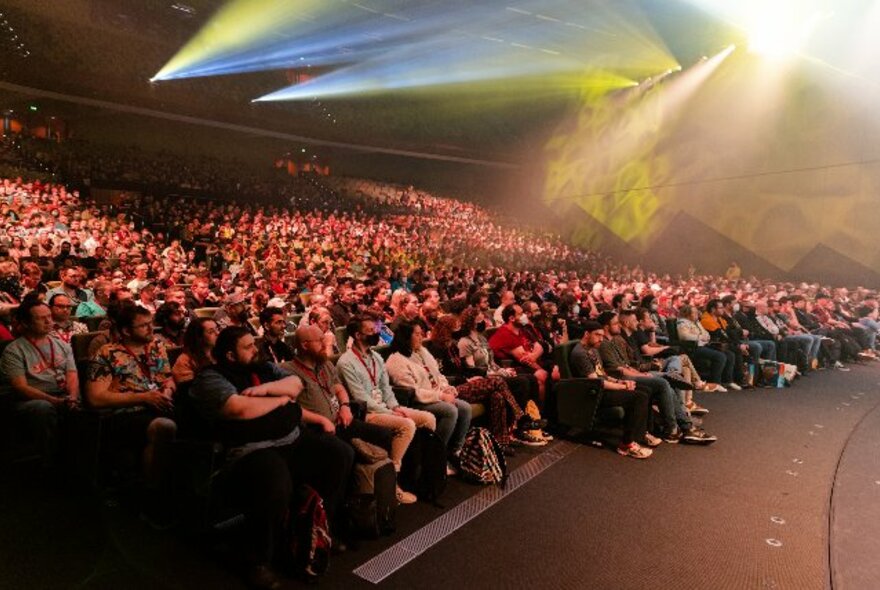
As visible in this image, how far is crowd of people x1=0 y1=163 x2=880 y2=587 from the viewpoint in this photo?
2766 millimetres

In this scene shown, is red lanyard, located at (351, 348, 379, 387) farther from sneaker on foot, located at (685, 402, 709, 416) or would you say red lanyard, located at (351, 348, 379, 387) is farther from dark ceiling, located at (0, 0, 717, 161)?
dark ceiling, located at (0, 0, 717, 161)

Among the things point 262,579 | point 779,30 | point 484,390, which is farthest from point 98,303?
point 779,30

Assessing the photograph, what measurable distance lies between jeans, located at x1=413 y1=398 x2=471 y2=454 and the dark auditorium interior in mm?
22

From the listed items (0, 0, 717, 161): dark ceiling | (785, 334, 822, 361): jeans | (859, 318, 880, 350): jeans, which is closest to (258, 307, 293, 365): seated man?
(785, 334, 822, 361): jeans

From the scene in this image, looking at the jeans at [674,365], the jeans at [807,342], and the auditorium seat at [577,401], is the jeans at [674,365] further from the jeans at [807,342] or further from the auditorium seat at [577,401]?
the jeans at [807,342]

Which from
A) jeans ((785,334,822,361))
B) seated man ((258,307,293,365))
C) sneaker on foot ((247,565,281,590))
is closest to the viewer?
sneaker on foot ((247,565,281,590))

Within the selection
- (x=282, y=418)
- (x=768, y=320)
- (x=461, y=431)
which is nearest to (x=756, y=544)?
(x=461, y=431)

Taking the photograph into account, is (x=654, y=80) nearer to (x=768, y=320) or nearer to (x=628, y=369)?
(x=768, y=320)

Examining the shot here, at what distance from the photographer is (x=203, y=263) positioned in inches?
490

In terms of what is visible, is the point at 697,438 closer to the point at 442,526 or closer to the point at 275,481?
the point at 442,526

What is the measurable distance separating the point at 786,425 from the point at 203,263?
36.6ft

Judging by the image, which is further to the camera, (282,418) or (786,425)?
(786,425)

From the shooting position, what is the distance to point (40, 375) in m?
3.52

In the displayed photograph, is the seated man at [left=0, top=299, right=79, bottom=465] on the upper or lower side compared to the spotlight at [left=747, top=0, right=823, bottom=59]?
lower
